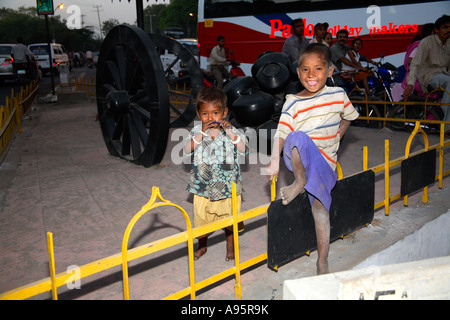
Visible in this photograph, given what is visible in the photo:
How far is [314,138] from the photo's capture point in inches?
112

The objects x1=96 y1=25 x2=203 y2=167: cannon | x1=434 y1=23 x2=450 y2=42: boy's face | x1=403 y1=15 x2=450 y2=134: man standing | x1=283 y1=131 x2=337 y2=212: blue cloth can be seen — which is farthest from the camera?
x1=403 y1=15 x2=450 y2=134: man standing

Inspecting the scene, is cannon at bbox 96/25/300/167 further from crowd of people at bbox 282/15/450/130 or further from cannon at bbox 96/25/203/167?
crowd of people at bbox 282/15/450/130

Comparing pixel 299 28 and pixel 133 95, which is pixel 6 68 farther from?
pixel 133 95

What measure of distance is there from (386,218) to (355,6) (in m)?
7.23

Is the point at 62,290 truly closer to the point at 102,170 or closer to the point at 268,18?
the point at 102,170

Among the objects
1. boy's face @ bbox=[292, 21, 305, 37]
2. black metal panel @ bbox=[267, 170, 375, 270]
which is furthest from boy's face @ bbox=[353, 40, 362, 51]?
black metal panel @ bbox=[267, 170, 375, 270]

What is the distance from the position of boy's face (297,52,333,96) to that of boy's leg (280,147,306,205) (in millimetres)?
440

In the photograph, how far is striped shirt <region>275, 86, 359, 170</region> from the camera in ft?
9.27

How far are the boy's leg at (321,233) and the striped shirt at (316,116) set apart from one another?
0.38m

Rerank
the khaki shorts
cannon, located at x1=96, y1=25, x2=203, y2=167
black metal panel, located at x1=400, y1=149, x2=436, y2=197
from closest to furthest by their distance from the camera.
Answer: the khaki shorts
black metal panel, located at x1=400, y1=149, x2=436, y2=197
cannon, located at x1=96, y1=25, x2=203, y2=167

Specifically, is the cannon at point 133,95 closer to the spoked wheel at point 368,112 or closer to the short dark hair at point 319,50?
the short dark hair at point 319,50

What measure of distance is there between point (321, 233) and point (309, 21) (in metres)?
8.69

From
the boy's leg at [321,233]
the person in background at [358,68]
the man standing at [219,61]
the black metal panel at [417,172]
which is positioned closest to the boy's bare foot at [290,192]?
the boy's leg at [321,233]

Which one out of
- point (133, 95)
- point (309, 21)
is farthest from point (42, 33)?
point (133, 95)
